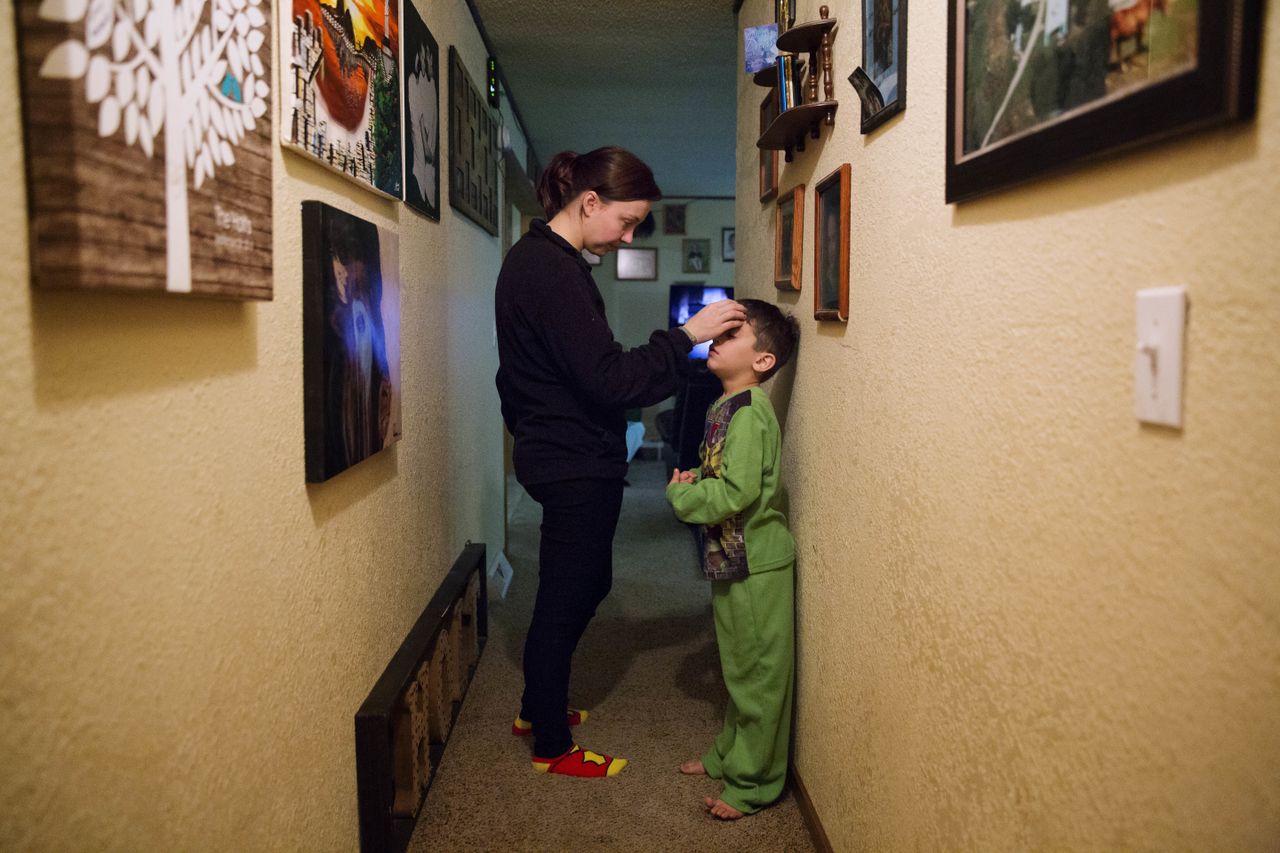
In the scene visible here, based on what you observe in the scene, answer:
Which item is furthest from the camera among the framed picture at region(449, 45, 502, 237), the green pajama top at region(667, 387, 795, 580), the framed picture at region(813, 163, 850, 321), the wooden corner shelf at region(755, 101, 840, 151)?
the framed picture at region(449, 45, 502, 237)

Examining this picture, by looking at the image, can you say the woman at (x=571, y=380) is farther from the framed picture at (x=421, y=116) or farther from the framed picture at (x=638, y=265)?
the framed picture at (x=638, y=265)

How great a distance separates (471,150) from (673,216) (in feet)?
17.6

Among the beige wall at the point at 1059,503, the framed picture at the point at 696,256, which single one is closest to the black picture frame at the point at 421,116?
the beige wall at the point at 1059,503

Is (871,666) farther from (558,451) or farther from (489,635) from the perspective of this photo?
(489,635)

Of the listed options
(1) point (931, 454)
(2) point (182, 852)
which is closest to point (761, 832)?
(1) point (931, 454)

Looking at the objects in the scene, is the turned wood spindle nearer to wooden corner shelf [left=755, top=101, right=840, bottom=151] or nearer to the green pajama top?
wooden corner shelf [left=755, top=101, right=840, bottom=151]

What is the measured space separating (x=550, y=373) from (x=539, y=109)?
3.10 m

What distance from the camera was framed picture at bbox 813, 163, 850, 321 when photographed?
1.52 m

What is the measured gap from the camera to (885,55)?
1.27 m

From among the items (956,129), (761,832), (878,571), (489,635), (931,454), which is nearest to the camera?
(956,129)

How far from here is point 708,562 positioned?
1.85m

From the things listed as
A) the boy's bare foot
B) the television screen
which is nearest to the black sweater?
the boy's bare foot

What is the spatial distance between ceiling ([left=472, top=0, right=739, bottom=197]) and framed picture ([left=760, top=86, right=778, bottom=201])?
985 mm

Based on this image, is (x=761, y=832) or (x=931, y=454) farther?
(x=761, y=832)
